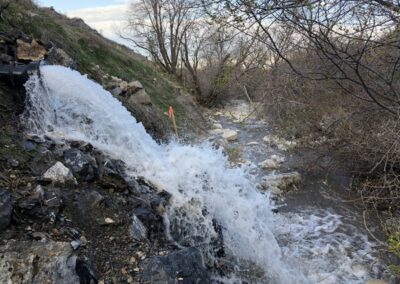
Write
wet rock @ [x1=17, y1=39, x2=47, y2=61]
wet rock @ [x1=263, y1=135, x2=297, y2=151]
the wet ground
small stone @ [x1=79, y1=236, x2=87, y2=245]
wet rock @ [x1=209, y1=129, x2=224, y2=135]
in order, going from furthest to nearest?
wet rock @ [x1=209, y1=129, x2=224, y2=135], wet rock @ [x1=263, y1=135, x2=297, y2=151], wet rock @ [x1=17, y1=39, x2=47, y2=61], the wet ground, small stone @ [x1=79, y1=236, x2=87, y2=245]

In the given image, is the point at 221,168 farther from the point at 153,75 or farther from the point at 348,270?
the point at 153,75

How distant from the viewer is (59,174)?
4379mm

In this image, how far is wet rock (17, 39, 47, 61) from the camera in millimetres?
6434

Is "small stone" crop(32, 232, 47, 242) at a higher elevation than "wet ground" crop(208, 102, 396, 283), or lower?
higher

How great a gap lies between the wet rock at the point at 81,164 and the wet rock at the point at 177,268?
1.37m

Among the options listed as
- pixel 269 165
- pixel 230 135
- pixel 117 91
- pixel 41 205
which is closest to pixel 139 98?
pixel 117 91

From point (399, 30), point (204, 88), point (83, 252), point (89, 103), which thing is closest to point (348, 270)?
point (399, 30)

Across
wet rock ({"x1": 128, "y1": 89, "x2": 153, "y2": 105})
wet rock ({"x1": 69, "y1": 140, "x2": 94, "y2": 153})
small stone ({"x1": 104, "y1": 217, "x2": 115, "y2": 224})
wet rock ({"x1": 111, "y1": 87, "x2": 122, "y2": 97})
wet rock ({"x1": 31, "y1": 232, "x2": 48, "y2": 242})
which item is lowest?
wet rock ({"x1": 31, "y1": 232, "x2": 48, "y2": 242})

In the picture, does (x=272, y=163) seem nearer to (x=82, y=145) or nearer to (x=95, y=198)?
(x=82, y=145)

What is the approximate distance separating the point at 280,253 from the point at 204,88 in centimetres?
1535

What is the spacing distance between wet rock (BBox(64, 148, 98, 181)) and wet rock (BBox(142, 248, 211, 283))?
1370 mm

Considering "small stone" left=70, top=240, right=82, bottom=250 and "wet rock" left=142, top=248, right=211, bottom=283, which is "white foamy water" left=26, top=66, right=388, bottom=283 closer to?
"wet rock" left=142, top=248, right=211, bottom=283

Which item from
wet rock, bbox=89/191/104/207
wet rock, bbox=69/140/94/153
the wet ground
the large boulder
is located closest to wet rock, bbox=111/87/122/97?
the wet ground

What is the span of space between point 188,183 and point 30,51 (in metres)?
3.36
